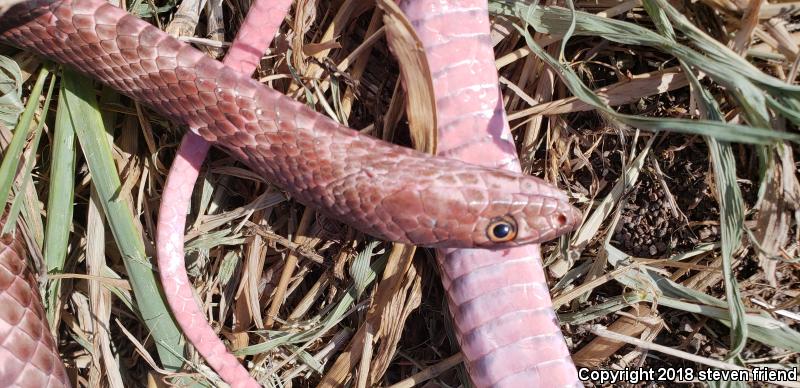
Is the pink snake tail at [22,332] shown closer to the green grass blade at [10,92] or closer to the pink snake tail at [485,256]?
the green grass blade at [10,92]

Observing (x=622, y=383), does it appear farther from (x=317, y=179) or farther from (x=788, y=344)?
(x=317, y=179)

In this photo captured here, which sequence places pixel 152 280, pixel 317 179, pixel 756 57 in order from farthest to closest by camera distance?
pixel 152 280 → pixel 756 57 → pixel 317 179

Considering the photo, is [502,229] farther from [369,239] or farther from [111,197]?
[111,197]

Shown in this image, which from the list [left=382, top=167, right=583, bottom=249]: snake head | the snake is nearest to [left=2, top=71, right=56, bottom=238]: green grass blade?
the snake

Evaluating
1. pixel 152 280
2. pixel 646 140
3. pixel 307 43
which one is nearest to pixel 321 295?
pixel 152 280

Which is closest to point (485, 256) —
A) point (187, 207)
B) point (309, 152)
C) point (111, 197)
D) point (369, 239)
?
point (369, 239)

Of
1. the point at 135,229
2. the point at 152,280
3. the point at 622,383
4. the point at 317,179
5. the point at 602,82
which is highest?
the point at 602,82

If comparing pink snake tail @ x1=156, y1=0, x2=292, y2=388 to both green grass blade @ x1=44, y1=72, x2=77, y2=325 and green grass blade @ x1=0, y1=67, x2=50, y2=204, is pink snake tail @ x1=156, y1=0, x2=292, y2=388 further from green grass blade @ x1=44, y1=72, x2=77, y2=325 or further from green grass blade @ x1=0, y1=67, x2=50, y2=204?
green grass blade @ x1=0, y1=67, x2=50, y2=204

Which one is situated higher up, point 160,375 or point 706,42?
point 706,42
